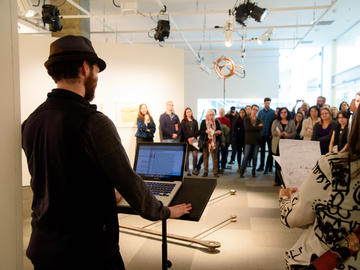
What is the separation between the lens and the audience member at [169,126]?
694cm

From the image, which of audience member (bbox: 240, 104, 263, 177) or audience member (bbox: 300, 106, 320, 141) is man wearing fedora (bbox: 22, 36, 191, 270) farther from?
audience member (bbox: 240, 104, 263, 177)

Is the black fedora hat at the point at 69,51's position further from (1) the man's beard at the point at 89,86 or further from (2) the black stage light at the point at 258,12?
(2) the black stage light at the point at 258,12

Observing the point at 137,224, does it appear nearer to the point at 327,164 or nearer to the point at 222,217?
the point at 222,217

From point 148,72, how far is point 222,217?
14.6ft

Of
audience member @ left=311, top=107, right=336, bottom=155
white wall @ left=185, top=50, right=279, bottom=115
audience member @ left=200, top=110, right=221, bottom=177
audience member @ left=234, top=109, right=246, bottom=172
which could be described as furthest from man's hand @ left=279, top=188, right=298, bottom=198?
white wall @ left=185, top=50, right=279, bottom=115

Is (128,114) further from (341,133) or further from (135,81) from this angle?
(341,133)

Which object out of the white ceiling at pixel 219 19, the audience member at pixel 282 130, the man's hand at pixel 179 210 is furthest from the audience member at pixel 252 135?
the man's hand at pixel 179 210

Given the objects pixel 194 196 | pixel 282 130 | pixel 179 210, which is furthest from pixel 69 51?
pixel 282 130

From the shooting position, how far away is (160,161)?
6.65 feet

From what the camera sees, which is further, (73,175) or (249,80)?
(249,80)

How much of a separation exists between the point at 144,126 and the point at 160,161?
488 centimetres

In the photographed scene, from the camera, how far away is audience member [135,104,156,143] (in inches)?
270

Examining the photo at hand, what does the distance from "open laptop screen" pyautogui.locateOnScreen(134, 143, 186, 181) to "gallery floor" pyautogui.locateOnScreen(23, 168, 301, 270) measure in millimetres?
1290

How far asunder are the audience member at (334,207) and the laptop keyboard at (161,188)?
77 centimetres
